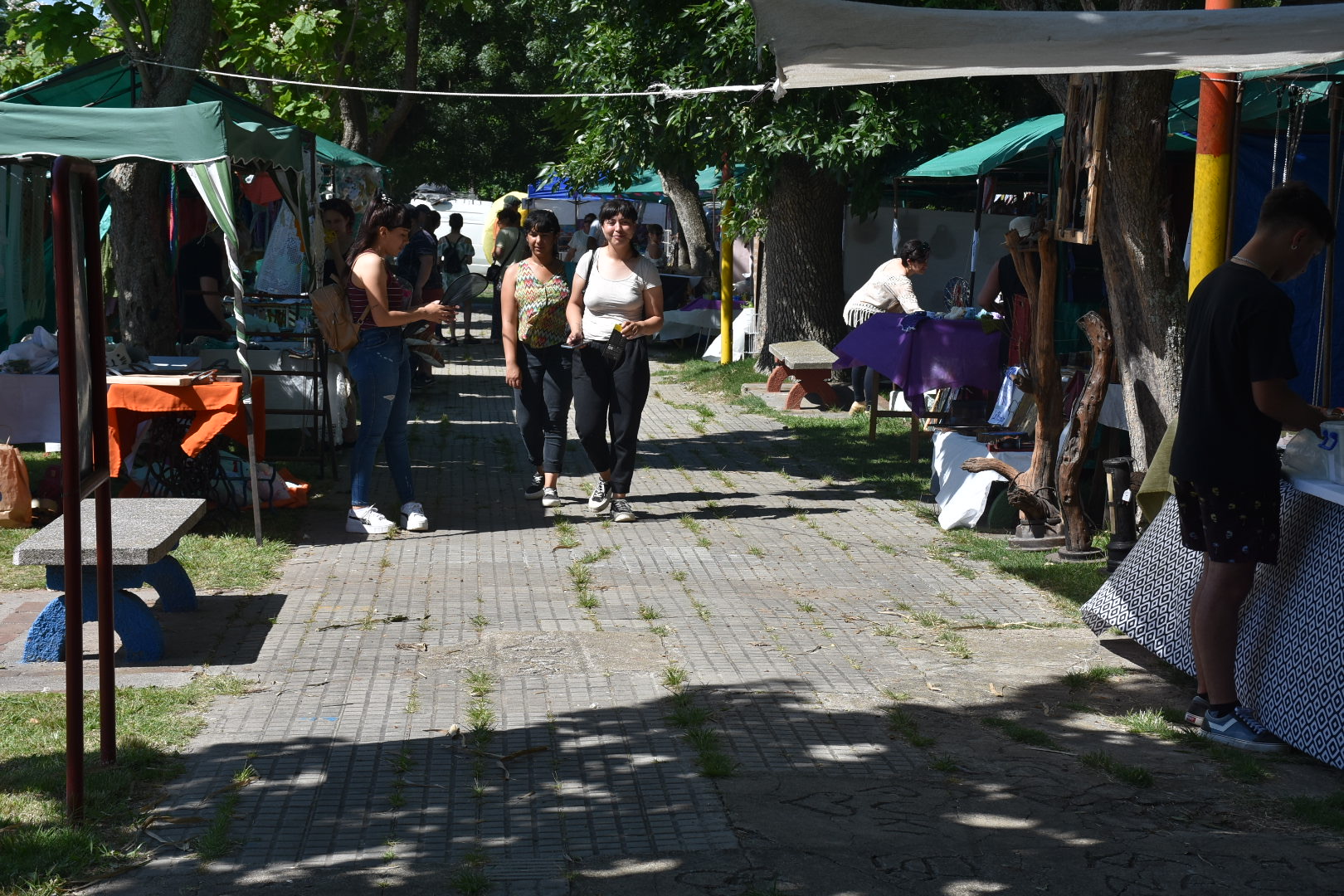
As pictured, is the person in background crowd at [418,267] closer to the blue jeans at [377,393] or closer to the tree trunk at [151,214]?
the tree trunk at [151,214]

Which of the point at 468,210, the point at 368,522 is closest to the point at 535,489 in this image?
the point at 368,522

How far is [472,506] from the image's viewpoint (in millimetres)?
9328

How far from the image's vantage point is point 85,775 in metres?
4.35

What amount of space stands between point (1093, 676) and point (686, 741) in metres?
1.88

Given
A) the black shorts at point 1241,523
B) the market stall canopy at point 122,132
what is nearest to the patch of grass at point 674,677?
the black shorts at point 1241,523

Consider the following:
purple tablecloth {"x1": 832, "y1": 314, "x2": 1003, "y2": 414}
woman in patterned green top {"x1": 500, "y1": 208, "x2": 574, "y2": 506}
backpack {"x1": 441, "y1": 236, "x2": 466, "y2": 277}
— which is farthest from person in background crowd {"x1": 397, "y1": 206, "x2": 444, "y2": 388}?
backpack {"x1": 441, "y1": 236, "x2": 466, "y2": 277}

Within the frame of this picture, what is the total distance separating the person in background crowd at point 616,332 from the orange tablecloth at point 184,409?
6.61 ft

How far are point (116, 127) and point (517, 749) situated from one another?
14.6 ft

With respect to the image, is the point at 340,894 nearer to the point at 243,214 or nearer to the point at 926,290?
the point at 243,214

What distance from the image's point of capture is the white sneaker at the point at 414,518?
8430 millimetres

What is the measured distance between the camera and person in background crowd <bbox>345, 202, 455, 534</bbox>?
8109mm

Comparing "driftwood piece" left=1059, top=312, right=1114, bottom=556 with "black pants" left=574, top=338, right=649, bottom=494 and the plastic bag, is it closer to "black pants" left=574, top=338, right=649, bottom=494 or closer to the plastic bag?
"black pants" left=574, top=338, right=649, bottom=494

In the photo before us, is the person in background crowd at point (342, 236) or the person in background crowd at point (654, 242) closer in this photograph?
the person in background crowd at point (342, 236)

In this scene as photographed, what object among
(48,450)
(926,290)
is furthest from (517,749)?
(926,290)
